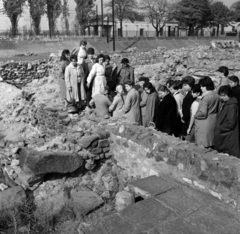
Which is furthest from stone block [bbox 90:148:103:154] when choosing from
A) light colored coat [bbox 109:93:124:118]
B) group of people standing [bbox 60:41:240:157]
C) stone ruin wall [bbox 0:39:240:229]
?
light colored coat [bbox 109:93:124:118]

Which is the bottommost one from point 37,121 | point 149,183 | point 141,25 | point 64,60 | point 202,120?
point 37,121

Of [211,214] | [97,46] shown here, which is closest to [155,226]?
[211,214]

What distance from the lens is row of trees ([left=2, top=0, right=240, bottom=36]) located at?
46281 mm

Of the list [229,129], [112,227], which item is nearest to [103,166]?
[112,227]

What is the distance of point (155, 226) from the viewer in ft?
10.4

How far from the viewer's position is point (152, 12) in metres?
53.2

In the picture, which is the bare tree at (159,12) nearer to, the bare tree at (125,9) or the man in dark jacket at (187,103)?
the bare tree at (125,9)

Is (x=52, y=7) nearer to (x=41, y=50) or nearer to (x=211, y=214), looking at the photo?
(x=41, y=50)

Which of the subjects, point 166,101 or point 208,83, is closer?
point 208,83

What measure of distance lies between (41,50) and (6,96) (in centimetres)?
1835

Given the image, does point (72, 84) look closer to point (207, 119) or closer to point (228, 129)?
point (207, 119)

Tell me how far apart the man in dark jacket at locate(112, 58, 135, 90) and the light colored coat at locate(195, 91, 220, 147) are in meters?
3.49

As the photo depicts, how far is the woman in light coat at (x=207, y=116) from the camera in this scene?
495cm

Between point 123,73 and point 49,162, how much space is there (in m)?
4.35
